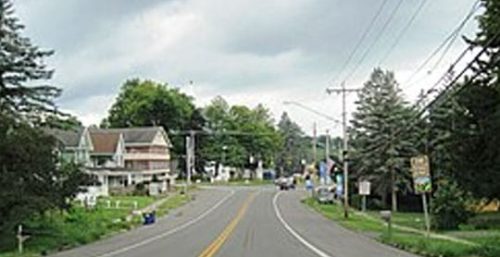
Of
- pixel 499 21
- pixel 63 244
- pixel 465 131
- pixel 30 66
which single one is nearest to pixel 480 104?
pixel 465 131

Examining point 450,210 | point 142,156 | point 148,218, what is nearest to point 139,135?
point 142,156

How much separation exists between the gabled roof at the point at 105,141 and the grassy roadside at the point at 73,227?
38.8 m

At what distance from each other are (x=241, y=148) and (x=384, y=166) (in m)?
90.2

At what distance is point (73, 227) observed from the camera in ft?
164

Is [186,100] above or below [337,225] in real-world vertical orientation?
above

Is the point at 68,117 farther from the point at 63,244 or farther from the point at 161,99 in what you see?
the point at 161,99

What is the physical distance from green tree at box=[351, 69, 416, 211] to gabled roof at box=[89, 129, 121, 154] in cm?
4295

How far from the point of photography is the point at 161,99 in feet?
517

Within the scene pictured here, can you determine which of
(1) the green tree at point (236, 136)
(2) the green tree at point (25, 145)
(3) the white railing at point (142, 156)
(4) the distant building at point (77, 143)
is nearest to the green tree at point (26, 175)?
(2) the green tree at point (25, 145)

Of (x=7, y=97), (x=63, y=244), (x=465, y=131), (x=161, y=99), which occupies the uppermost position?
(x=161, y=99)

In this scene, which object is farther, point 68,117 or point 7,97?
point 68,117

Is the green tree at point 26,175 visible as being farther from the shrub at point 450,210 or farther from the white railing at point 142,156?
the white railing at point 142,156

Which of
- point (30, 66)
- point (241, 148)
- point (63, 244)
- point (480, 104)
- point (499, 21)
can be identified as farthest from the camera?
point (241, 148)

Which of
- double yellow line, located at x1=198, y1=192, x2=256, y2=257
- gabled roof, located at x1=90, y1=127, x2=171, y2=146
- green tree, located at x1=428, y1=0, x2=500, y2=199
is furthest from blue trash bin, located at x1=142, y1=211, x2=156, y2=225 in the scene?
gabled roof, located at x1=90, y1=127, x2=171, y2=146
